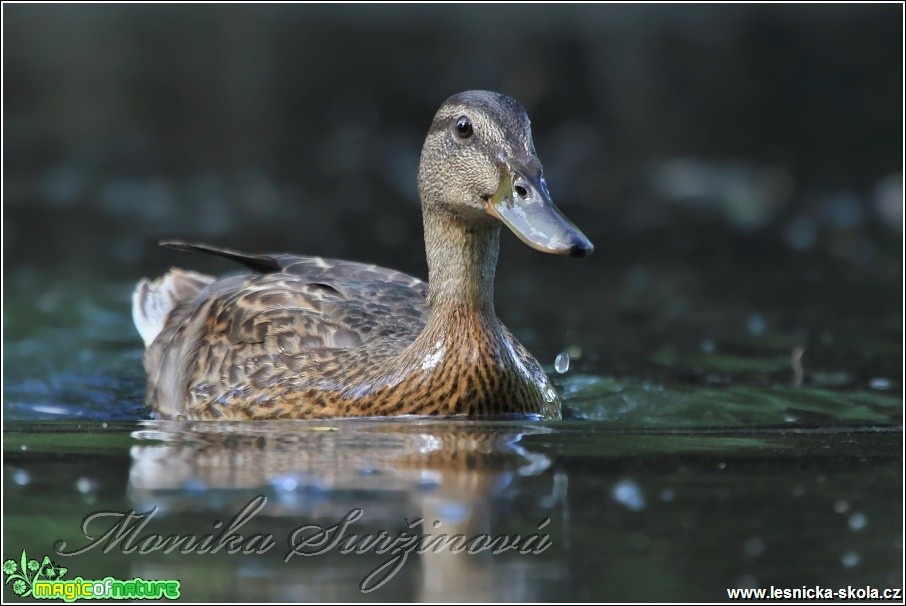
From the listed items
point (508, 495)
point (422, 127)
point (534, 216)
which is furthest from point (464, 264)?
point (422, 127)

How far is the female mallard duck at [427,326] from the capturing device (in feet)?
22.9

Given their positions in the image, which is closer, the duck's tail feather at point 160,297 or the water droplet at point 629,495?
the water droplet at point 629,495

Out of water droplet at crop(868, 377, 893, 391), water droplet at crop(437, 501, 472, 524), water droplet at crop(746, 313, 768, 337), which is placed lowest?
water droplet at crop(437, 501, 472, 524)

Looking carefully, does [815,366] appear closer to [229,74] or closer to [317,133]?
[317,133]

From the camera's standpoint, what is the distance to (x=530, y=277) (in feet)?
39.5

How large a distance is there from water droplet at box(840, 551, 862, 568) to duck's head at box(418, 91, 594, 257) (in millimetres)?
1875

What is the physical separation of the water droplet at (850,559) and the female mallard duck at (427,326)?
1878mm

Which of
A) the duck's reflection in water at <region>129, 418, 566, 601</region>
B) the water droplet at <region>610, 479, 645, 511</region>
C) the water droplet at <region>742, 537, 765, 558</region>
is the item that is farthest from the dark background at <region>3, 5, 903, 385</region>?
the water droplet at <region>742, 537, 765, 558</region>

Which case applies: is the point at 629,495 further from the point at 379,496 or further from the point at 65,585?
the point at 65,585

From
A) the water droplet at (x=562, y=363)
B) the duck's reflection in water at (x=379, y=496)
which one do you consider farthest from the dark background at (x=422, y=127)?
the duck's reflection in water at (x=379, y=496)

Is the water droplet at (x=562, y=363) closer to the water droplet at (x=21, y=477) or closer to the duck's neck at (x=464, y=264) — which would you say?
the duck's neck at (x=464, y=264)

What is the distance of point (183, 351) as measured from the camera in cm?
844

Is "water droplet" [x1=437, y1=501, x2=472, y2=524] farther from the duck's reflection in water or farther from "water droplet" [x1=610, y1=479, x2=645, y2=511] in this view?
"water droplet" [x1=610, y1=479, x2=645, y2=511]

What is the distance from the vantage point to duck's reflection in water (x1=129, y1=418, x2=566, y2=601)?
5141 millimetres
